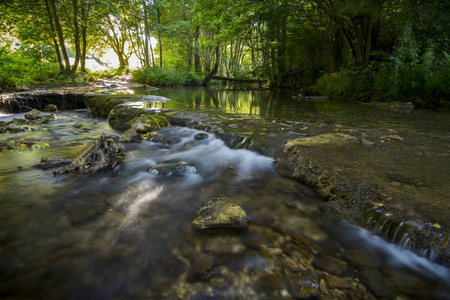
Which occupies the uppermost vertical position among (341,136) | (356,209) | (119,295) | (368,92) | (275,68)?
(275,68)

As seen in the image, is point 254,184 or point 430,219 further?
point 254,184

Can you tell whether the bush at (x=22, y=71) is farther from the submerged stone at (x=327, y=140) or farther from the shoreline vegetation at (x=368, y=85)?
the submerged stone at (x=327, y=140)

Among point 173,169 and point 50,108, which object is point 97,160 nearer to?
point 173,169

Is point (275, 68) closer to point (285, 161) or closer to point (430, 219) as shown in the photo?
point (285, 161)

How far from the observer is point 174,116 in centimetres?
614

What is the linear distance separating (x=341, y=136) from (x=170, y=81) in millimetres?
20911

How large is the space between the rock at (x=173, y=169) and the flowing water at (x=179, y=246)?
0.13 metres

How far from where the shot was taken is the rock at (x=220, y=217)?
2092 millimetres

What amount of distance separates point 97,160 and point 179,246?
2437 millimetres

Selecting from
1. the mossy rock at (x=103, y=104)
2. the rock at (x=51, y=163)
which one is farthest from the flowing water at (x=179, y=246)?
the mossy rock at (x=103, y=104)

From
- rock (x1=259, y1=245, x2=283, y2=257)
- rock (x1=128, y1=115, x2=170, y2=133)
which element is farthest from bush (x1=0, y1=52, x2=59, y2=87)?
rock (x1=259, y1=245, x2=283, y2=257)

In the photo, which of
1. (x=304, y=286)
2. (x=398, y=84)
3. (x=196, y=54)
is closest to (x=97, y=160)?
(x=304, y=286)

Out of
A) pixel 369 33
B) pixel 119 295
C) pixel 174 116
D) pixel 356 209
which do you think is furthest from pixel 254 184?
pixel 369 33

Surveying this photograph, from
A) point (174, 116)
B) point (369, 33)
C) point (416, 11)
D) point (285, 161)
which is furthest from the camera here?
point (369, 33)
